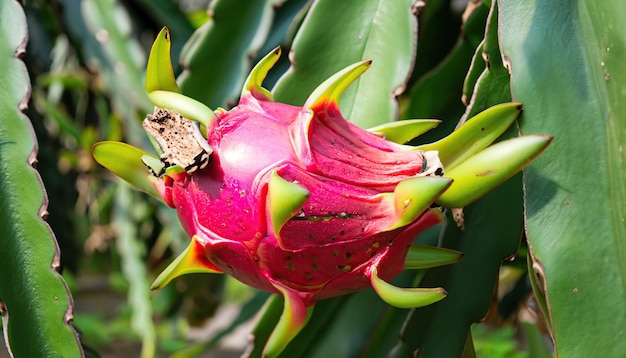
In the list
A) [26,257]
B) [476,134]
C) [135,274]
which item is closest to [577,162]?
[476,134]

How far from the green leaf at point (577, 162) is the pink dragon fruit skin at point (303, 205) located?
0.09 metres

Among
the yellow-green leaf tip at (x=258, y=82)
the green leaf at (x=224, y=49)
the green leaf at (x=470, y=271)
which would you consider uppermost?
the yellow-green leaf tip at (x=258, y=82)

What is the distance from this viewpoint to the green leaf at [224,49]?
80 cm

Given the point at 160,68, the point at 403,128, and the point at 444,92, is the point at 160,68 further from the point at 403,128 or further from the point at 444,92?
the point at 444,92

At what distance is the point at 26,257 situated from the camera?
554 millimetres

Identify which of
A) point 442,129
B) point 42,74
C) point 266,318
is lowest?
point 42,74

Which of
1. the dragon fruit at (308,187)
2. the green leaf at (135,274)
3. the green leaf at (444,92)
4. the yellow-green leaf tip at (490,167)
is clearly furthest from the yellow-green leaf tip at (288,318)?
the green leaf at (135,274)

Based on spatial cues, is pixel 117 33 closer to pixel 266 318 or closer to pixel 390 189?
pixel 266 318

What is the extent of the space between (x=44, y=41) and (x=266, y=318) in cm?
115

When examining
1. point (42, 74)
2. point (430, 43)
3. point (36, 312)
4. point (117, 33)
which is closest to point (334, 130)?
point (36, 312)

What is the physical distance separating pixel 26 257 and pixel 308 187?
27 centimetres

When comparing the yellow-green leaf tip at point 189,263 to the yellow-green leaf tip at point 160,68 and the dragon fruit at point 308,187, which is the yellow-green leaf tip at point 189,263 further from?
the yellow-green leaf tip at point 160,68

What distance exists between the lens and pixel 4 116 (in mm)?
594

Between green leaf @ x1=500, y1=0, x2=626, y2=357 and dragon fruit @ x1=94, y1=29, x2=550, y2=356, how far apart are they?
0.13 ft
